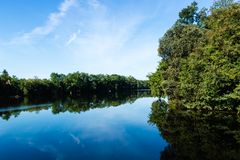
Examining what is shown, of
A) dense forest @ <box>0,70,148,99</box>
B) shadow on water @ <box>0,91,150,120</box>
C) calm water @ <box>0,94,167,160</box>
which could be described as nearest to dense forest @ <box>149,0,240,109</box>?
calm water @ <box>0,94,167,160</box>

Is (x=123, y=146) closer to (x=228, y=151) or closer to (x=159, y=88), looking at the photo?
(x=228, y=151)

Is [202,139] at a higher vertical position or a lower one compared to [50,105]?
lower

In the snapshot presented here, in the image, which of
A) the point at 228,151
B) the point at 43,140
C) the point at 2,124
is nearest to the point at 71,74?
the point at 2,124

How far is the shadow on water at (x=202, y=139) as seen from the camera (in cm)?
1501

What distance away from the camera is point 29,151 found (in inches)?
718

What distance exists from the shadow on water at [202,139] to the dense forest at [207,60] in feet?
15.7

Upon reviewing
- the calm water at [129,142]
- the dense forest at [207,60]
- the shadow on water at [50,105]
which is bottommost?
the calm water at [129,142]

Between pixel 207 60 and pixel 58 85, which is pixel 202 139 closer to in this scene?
pixel 207 60

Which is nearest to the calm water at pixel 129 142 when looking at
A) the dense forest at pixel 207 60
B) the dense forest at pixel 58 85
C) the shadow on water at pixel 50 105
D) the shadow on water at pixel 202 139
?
the shadow on water at pixel 202 139

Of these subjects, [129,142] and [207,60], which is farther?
[207,60]

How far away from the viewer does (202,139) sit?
18859 millimetres

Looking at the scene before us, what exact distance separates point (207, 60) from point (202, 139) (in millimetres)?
17238

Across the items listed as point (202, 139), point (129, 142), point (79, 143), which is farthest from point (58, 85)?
point (202, 139)

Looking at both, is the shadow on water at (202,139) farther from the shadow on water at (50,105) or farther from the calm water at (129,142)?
the shadow on water at (50,105)
